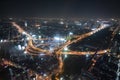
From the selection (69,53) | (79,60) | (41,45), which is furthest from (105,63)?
(41,45)

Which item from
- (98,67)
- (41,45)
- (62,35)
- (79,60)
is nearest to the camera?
(98,67)

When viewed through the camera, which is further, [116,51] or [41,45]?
[41,45]

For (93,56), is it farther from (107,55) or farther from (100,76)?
(100,76)

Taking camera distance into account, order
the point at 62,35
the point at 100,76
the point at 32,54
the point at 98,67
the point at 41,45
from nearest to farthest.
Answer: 1. the point at 100,76
2. the point at 98,67
3. the point at 32,54
4. the point at 41,45
5. the point at 62,35

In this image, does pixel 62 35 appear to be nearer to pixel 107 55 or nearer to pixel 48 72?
pixel 107 55

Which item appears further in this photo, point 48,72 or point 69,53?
point 69,53

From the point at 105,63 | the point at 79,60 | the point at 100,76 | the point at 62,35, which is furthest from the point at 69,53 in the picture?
the point at 62,35

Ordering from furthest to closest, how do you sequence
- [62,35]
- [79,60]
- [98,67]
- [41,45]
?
[62,35], [41,45], [79,60], [98,67]

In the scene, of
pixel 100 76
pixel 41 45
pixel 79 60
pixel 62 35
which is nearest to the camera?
pixel 100 76

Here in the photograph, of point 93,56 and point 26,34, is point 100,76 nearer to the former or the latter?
point 93,56
